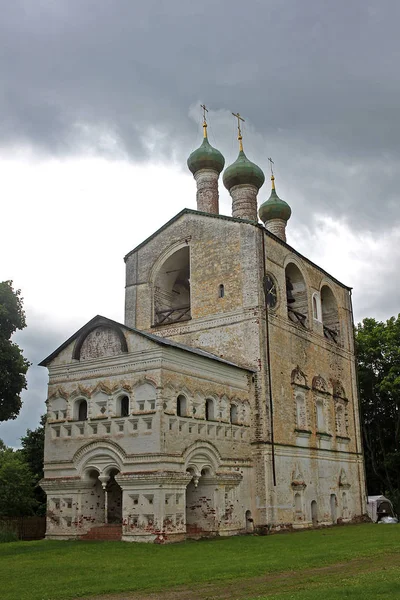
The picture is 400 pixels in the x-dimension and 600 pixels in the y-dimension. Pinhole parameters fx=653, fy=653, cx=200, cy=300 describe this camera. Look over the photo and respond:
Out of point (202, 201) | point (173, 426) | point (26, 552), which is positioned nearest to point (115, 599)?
point (26, 552)

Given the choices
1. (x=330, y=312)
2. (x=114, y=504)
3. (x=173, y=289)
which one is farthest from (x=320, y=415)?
(x=114, y=504)

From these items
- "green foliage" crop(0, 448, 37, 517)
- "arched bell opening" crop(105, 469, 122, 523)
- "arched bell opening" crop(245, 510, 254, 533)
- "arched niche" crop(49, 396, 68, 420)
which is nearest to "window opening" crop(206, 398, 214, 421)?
"arched bell opening" crop(245, 510, 254, 533)

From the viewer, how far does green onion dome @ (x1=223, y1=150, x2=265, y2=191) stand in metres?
26.7

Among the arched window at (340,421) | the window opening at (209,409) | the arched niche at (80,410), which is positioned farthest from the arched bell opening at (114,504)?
the arched window at (340,421)

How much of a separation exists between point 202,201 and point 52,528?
541 inches

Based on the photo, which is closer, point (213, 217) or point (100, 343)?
point (100, 343)

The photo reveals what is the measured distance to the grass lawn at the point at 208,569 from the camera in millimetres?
9289

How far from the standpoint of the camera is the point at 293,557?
43.3 feet

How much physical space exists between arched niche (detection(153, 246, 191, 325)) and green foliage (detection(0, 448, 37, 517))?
1083cm

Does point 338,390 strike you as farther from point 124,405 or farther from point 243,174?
point 124,405

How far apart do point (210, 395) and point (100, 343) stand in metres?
3.64

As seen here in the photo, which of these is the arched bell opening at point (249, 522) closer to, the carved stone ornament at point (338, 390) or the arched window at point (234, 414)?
the arched window at point (234, 414)

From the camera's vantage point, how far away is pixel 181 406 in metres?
18.7

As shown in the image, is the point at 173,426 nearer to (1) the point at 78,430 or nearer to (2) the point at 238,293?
(1) the point at 78,430
